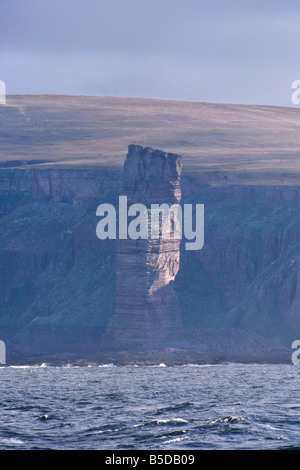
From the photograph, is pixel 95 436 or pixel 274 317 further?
pixel 274 317

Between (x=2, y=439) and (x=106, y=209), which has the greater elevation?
(x=106, y=209)

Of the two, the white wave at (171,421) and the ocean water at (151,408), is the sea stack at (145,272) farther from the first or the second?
the white wave at (171,421)

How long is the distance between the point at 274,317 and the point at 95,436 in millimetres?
86171

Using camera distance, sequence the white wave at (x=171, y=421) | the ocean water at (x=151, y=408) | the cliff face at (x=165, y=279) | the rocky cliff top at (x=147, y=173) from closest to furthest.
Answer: the ocean water at (x=151, y=408), the white wave at (x=171, y=421), the rocky cliff top at (x=147, y=173), the cliff face at (x=165, y=279)

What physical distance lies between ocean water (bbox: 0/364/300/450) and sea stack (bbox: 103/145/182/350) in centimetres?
1941

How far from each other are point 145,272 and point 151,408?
215ft

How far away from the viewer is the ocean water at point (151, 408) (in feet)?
305

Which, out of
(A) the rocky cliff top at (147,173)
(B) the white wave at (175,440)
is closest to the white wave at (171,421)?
(B) the white wave at (175,440)

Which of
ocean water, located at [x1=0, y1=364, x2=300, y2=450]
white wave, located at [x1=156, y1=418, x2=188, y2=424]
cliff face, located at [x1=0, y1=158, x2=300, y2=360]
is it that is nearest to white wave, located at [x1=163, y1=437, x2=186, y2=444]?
ocean water, located at [x1=0, y1=364, x2=300, y2=450]

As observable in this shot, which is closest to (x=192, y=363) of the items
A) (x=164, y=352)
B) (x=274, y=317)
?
(x=164, y=352)

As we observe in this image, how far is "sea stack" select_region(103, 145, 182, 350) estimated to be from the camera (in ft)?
570

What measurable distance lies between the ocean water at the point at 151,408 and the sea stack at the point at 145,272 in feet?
63.7
